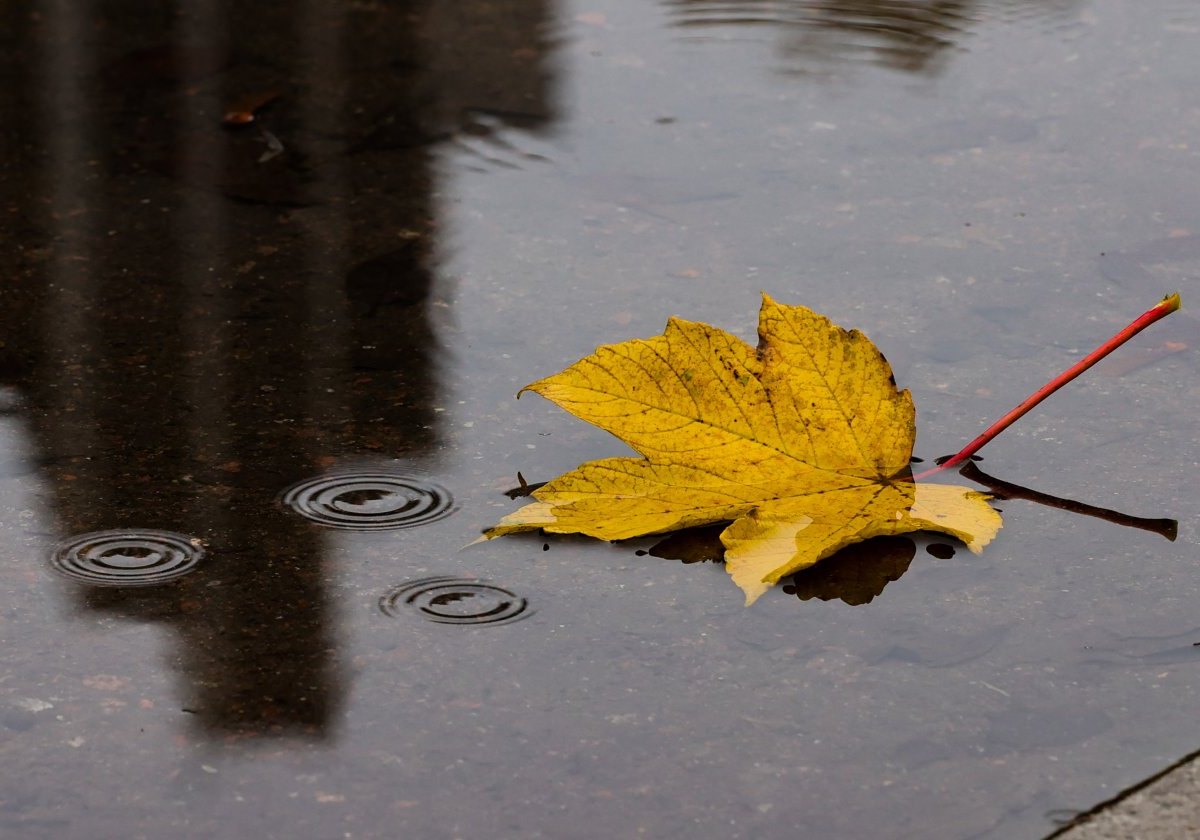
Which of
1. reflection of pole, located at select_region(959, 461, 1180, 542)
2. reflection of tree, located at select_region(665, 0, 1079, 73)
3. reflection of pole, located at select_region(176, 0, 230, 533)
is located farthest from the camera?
reflection of tree, located at select_region(665, 0, 1079, 73)

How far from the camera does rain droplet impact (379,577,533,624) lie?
5.35 feet

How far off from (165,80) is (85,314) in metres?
1.18

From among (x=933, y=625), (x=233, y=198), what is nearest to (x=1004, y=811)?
(x=933, y=625)

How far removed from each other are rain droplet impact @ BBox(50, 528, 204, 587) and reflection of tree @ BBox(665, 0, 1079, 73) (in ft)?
6.84

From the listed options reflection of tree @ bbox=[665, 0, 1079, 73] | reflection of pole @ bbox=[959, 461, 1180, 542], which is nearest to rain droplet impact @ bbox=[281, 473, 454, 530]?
reflection of pole @ bbox=[959, 461, 1180, 542]

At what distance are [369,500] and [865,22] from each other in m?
2.31

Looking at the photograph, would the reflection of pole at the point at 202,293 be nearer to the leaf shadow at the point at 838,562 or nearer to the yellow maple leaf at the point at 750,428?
the yellow maple leaf at the point at 750,428

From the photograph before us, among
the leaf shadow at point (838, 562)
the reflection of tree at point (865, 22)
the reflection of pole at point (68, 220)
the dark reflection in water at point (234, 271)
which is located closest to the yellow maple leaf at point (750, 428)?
the leaf shadow at point (838, 562)

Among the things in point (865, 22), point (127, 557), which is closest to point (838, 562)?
point (127, 557)

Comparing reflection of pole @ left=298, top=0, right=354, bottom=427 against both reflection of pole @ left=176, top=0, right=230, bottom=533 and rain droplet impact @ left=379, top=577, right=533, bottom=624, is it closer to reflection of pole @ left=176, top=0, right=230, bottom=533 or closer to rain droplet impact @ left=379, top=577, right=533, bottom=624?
reflection of pole @ left=176, top=0, right=230, bottom=533

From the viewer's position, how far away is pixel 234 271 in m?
2.46

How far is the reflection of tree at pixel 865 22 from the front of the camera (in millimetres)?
3486

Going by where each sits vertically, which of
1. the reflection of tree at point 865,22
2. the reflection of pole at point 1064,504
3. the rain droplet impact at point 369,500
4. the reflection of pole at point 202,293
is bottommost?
the reflection of pole at point 1064,504

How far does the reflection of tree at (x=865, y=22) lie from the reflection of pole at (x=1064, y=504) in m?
1.72
